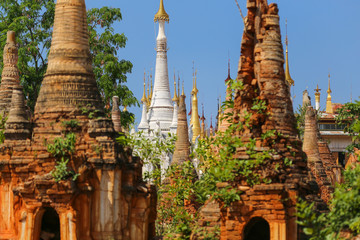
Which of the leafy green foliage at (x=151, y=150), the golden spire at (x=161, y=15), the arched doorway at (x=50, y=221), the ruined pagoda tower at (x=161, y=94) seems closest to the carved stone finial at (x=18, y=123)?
the arched doorway at (x=50, y=221)

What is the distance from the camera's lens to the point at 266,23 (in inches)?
620

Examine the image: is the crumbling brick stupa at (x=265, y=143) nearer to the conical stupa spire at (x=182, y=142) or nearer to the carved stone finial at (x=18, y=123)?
the carved stone finial at (x=18, y=123)

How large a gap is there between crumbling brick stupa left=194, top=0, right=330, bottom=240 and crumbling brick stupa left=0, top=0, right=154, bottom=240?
6.44 ft

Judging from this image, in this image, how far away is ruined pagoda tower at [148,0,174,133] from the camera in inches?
1870

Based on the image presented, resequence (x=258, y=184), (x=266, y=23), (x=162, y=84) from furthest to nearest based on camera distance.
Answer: (x=162, y=84) → (x=266, y=23) → (x=258, y=184)

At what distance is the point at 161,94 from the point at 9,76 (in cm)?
2648

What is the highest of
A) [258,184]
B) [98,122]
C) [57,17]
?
[57,17]

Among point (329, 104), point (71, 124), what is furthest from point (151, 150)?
point (329, 104)

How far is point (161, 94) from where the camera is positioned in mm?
47656

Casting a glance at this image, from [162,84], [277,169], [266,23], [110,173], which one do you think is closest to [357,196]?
[277,169]

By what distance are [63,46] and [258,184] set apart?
20.1 ft

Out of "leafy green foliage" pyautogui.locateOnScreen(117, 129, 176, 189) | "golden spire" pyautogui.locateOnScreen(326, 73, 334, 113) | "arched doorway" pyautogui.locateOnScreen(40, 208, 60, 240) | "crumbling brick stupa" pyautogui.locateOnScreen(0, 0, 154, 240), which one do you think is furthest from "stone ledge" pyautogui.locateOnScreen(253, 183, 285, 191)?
"golden spire" pyautogui.locateOnScreen(326, 73, 334, 113)

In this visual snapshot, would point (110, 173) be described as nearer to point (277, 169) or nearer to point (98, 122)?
point (98, 122)

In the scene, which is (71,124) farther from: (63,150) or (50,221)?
(50,221)
